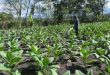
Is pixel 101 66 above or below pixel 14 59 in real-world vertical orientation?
below

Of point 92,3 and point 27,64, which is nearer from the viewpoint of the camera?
point 27,64

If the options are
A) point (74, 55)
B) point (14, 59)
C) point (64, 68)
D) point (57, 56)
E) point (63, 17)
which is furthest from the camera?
point (63, 17)

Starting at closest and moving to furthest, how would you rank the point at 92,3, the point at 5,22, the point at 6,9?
the point at 5,22, the point at 6,9, the point at 92,3

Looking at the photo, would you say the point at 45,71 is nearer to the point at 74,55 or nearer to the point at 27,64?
the point at 27,64

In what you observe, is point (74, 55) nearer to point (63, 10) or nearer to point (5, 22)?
point (5, 22)

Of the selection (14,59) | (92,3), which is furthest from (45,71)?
(92,3)

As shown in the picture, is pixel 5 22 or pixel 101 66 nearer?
pixel 101 66

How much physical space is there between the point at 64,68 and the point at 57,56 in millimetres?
460

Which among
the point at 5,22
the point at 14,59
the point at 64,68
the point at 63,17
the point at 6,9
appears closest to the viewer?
the point at 14,59

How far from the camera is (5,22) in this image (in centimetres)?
3141

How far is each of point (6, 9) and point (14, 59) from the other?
3160 cm

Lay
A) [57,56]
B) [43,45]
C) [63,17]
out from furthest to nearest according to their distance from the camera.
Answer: [63,17], [43,45], [57,56]

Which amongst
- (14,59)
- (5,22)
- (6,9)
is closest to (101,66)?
(14,59)

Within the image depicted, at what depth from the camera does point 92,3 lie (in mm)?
43438
